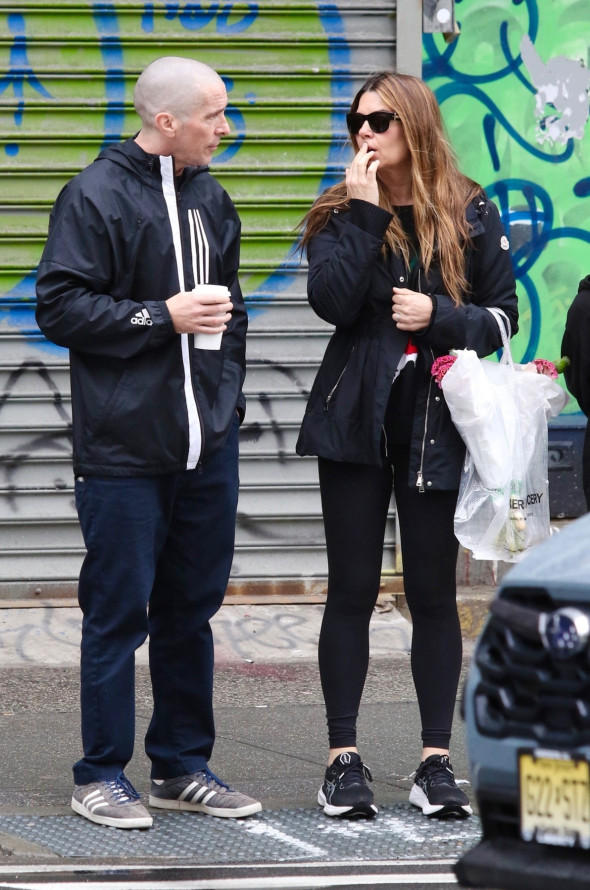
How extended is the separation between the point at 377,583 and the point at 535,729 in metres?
1.64

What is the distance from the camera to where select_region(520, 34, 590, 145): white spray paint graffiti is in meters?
7.34

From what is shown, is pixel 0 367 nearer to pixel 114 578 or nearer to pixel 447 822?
pixel 114 578

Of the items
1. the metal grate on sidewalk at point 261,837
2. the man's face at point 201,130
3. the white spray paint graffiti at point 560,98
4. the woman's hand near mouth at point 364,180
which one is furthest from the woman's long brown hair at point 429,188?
the white spray paint graffiti at point 560,98

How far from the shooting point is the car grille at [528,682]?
2652mm

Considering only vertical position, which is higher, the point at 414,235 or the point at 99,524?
the point at 414,235

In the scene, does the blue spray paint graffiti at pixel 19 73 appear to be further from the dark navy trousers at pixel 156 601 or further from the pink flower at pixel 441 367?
the pink flower at pixel 441 367

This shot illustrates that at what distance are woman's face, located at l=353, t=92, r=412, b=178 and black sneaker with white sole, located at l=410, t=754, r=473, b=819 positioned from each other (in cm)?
184

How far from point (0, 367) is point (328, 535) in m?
3.05

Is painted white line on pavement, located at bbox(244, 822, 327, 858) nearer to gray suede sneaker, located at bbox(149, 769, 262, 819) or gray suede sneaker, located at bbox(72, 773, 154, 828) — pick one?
gray suede sneaker, located at bbox(149, 769, 262, 819)

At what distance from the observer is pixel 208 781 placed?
4.24 meters

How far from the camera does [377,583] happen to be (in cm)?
432

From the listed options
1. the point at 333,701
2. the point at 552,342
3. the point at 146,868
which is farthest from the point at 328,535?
the point at 552,342

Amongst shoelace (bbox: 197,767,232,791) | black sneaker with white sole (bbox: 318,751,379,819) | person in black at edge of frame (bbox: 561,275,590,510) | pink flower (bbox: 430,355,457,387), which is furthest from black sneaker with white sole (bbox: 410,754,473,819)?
pink flower (bbox: 430,355,457,387)

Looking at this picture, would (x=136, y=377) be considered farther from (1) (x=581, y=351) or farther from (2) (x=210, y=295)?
(1) (x=581, y=351)
